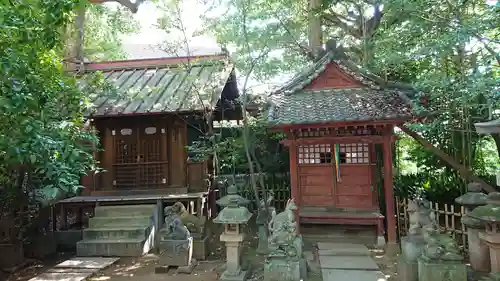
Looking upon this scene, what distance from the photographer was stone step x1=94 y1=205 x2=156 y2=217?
33.8 feet

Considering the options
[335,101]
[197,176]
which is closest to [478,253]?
[335,101]

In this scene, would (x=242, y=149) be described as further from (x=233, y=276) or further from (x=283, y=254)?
(x=283, y=254)

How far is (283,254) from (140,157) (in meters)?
7.62

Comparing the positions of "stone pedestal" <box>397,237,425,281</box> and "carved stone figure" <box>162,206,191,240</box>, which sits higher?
"carved stone figure" <box>162,206,191,240</box>

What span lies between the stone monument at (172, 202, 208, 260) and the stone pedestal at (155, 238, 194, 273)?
2.76 ft

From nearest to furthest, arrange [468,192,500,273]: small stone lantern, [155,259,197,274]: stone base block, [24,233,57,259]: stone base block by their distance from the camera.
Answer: [468,192,500,273]: small stone lantern, [155,259,197,274]: stone base block, [24,233,57,259]: stone base block

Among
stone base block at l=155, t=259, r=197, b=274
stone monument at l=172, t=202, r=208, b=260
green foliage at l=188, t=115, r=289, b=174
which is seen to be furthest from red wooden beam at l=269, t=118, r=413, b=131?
stone base block at l=155, t=259, r=197, b=274

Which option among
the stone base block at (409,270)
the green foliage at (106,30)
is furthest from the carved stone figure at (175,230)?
the green foliage at (106,30)

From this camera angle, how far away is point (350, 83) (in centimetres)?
1008

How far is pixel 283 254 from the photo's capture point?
6.43 metres

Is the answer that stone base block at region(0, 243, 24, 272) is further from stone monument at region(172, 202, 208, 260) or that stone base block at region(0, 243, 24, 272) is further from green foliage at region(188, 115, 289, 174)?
green foliage at region(188, 115, 289, 174)

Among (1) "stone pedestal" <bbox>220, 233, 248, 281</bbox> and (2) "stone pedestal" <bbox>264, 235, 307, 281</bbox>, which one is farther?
(1) "stone pedestal" <bbox>220, 233, 248, 281</bbox>

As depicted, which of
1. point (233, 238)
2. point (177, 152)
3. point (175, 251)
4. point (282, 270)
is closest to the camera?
point (282, 270)

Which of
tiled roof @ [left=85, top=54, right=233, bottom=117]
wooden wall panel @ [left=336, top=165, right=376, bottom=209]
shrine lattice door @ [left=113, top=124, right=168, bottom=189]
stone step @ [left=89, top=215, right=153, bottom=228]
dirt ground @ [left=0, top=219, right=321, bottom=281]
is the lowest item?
dirt ground @ [left=0, top=219, right=321, bottom=281]
